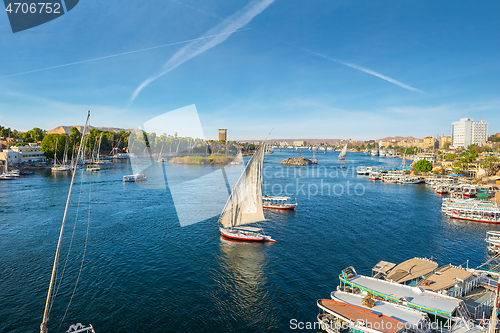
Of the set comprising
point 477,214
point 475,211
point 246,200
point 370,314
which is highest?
point 246,200

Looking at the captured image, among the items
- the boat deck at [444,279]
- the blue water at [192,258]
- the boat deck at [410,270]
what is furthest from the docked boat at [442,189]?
the boat deck at [444,279]

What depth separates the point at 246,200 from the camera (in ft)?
97.3

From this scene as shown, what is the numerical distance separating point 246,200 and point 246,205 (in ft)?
1.80

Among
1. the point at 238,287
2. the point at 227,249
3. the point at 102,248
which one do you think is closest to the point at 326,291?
the point at 238,287

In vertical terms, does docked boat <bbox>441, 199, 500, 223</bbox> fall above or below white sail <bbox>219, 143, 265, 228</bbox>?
below

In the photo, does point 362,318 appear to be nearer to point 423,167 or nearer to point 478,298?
point 478,298

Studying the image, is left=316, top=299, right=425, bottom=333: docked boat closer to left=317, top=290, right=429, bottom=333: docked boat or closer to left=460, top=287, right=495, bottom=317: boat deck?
left=317, top=290, right=429, bottom=333: docked boat

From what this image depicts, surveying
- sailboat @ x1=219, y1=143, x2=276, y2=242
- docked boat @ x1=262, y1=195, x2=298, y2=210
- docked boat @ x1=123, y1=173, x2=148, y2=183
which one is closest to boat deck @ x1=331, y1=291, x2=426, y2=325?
sailboat @ x1=219, y1=143, x2=276, y2=242

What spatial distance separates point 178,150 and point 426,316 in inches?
6511

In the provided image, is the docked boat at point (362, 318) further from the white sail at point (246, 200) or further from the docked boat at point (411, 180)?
the docked boat at point (411, 180)

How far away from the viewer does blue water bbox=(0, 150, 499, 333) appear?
17.0 meters

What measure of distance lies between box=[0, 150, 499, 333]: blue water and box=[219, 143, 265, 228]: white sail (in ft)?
8.90

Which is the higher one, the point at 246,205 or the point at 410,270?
the point at 246,205

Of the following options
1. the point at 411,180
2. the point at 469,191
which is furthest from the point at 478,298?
the point at 411,180
